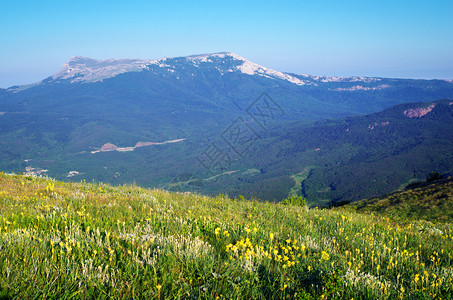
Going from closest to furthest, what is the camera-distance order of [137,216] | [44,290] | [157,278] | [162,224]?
1. [44,290]
2. [157,278]
3. [162,224]
4. [137,216]

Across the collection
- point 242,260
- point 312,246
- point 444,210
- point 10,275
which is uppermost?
point 10,275

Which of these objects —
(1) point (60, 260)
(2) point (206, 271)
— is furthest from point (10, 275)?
(2) point (206, 271)

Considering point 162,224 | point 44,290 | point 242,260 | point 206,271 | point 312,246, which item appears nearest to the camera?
point 44,290

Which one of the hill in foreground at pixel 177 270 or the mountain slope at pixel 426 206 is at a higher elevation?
the hill in foreground at pixel 177 270

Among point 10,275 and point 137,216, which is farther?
point 137,216

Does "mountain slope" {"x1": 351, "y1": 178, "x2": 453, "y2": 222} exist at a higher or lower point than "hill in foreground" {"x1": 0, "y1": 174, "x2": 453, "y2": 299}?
lower

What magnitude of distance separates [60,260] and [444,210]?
115 ft

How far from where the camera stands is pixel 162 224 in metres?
5.44

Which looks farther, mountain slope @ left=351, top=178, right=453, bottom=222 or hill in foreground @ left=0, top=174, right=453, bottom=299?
mountain slope @ left=351, top=178, right=453, bottom=222

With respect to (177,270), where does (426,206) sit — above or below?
below

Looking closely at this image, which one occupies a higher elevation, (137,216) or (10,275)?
(10,275)

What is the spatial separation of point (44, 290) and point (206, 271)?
1.76 metres

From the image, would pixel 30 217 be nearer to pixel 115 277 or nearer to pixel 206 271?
pixel 115 277

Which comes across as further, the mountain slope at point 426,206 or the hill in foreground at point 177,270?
the mountain slope at point 426,206
